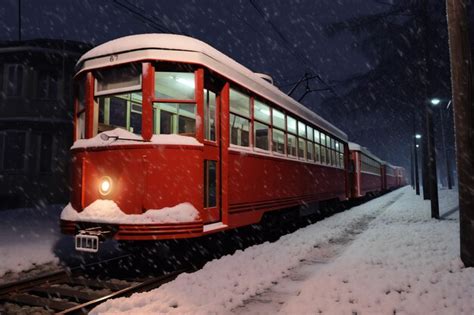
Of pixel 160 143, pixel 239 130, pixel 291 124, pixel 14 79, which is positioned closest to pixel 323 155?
pixel 291 124

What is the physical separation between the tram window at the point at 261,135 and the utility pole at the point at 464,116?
10.5ft

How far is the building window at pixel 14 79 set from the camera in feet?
59.0

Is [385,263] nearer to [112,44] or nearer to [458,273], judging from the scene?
[458,273]

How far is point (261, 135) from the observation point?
768cm

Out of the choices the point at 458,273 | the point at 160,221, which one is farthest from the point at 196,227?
the point at 458,273

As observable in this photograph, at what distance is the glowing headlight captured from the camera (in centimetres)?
569

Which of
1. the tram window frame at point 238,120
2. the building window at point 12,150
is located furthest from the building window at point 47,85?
the tram window frame at point 238,120

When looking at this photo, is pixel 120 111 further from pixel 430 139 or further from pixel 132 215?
pixel 430 139

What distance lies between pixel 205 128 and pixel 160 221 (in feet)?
5.29

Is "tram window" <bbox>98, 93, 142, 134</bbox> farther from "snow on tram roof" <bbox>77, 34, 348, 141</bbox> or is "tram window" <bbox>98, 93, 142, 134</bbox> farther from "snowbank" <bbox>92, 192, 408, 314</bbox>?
"snowbank" <bbox>92, 192, 408, 314</bbox>

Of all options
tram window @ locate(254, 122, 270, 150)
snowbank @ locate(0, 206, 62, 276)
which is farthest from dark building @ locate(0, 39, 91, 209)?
tram window @ locate(254, 122, 270, 150)

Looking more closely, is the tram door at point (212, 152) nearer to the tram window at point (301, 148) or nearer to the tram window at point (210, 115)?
the tram window at point (210, 115)

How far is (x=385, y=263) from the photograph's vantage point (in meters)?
6.19

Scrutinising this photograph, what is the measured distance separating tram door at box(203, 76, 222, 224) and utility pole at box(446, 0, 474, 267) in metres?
3.54
